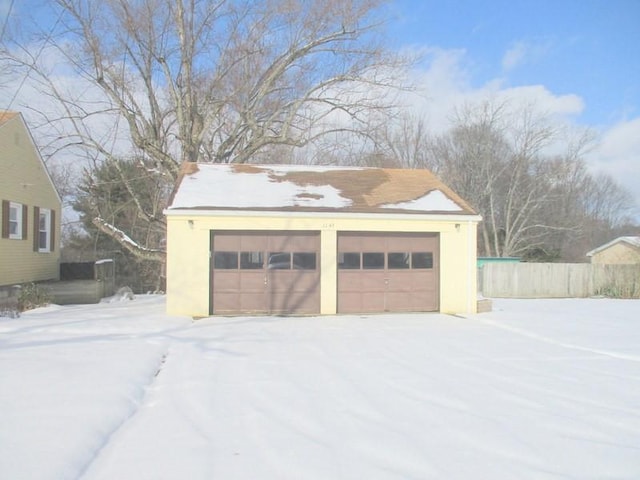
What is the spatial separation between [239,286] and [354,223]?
144 inches

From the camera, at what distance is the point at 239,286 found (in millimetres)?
14555

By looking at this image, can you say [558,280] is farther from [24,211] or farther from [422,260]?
[24,211]

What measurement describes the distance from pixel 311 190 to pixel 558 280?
14776 millimetres

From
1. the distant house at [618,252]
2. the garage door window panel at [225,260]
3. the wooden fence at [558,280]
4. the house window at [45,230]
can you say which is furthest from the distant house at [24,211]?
the distant house at [618,252]

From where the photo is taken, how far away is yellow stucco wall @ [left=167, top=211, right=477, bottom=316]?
46.4ft

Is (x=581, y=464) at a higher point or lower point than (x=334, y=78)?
lower

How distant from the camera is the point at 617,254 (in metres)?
42.4

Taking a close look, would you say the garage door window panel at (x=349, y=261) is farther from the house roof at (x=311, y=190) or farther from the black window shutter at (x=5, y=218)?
Answer: the black window shutter at (x=5, y=218)

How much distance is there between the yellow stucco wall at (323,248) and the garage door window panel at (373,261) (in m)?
0.74

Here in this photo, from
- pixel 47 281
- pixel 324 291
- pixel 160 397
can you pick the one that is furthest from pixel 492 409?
pixel 47 281

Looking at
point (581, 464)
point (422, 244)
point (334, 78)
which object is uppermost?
point (334, 78)

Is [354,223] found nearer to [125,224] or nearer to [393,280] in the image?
[393,280]

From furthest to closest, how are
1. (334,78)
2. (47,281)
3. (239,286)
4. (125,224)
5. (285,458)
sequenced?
(125,224) → (334,78) → (47,281) → (239,286) → (285,458)

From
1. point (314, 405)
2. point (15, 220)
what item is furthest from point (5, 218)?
point (314, 405)
